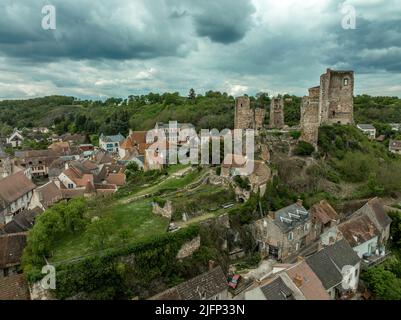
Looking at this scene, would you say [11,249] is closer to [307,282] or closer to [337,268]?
[307,282]

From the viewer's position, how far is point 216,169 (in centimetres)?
3209

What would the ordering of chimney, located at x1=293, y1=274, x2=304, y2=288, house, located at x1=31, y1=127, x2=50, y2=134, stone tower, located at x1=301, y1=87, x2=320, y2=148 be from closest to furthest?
chimney, located at x1=293, y1=274, x2=304, y2=288, stone tower, located at x1=301, y1=87, x2=320, y2=148, house, located at x1=31, y1=127, x2=50, y2=134

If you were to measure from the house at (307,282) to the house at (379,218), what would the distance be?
1174 cm

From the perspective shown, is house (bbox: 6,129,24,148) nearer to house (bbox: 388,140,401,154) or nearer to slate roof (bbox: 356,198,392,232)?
slate roof (bbox: 356,198,392,232)

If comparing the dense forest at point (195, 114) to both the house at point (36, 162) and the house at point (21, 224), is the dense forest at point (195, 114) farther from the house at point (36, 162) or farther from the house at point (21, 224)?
the house at point (21, 224)

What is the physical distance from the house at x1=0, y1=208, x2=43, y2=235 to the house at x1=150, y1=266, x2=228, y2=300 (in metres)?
14.5

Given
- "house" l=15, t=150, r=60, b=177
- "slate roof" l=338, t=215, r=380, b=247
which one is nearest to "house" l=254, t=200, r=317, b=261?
"slate roof" l=338, t=215, r=380, b=247

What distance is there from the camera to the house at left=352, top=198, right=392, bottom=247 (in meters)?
28.2

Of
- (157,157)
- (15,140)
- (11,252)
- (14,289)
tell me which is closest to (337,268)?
(14,289)

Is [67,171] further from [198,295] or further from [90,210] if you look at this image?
[198,295]

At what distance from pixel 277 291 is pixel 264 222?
879 cm

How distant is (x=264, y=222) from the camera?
26281mm

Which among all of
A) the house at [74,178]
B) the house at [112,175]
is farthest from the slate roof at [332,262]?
the house at [74,178]

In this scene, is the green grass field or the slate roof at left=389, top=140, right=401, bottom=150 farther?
the slate roof at left=389, top=140, right=401, bottom=150
